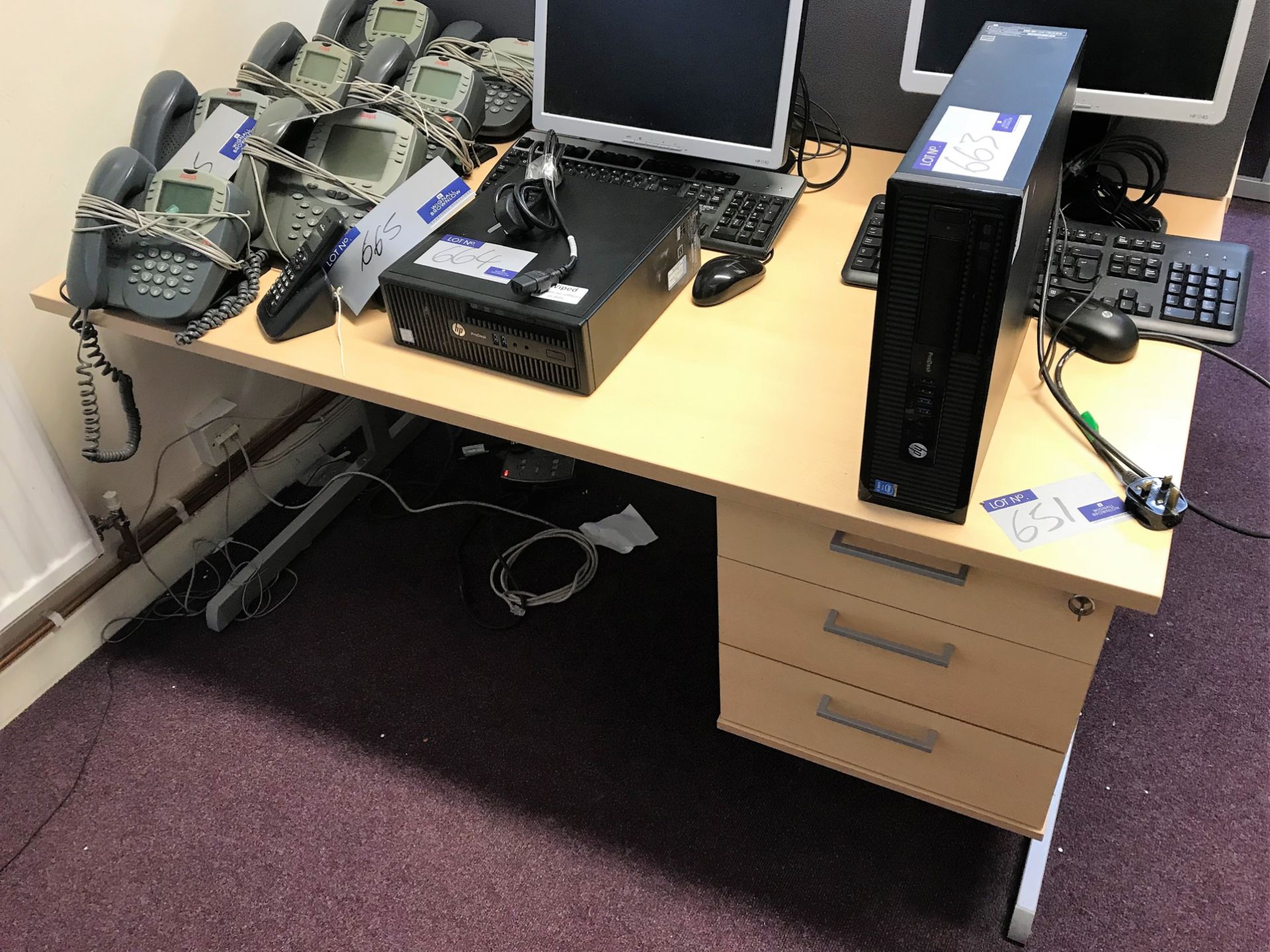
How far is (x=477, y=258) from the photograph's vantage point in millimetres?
1095

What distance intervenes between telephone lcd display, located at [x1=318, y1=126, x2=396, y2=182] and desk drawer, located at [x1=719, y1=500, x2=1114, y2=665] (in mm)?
688

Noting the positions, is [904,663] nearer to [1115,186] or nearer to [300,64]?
[1115,186]

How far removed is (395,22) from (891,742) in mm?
1347

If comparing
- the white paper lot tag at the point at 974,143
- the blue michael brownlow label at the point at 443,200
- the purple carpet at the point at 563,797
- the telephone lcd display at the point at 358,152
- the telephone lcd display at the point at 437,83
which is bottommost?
the purple carpet at the point at 563,797

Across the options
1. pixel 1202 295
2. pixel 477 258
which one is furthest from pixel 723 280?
pixel 1202 295

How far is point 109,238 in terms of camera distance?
1.21m

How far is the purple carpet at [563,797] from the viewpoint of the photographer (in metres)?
1.29

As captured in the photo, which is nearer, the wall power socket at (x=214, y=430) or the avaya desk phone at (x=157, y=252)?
the avaya desk phone at (x=157, y=252)

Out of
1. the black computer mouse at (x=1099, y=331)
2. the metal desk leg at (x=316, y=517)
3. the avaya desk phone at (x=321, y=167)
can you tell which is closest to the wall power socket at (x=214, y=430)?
the metal desk leg at (x=316, y=517)

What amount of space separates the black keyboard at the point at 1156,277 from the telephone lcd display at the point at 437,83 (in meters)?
0.66

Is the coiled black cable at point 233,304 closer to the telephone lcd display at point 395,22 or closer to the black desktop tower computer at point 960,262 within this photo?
the telephone lcd display at point 395,22

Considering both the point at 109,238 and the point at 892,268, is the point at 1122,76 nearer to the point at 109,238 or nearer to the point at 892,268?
the point at 892,268

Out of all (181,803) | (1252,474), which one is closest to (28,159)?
(181,803)

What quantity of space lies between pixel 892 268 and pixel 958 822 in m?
0.94
